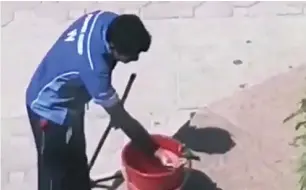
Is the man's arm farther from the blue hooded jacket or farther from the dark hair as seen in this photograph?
the dark hair

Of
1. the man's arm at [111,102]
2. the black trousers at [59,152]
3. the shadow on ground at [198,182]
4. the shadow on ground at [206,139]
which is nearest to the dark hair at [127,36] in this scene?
the man's arm at [111,102]

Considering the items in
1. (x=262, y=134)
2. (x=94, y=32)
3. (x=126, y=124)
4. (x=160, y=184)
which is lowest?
(x=262, y=134)

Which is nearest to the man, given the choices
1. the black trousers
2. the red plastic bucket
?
the black trousers

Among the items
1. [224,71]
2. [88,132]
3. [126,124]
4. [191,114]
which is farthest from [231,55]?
[126,124]

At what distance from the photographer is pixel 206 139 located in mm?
4648

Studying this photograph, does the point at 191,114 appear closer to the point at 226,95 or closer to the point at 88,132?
the point at 226,95

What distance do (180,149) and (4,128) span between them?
1.22m

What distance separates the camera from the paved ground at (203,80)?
4.51m

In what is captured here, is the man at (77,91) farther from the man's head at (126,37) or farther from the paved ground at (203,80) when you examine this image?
the paved ground at (203,80)

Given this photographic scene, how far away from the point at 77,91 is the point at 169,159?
48 centimetres

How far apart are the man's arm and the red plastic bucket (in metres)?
0.16

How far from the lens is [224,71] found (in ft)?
16.8

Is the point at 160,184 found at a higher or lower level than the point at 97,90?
lower

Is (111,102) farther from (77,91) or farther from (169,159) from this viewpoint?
(169,159)
